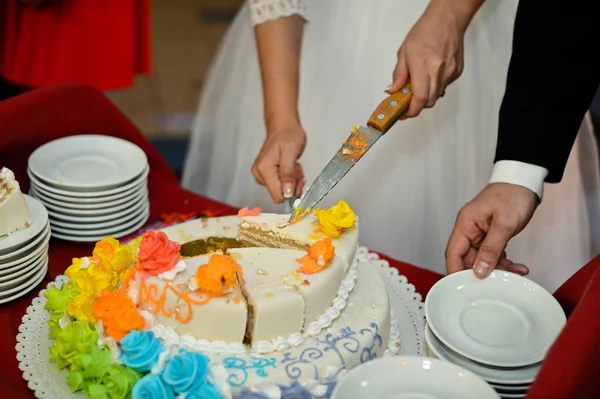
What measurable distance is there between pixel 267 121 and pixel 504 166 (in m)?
0.81

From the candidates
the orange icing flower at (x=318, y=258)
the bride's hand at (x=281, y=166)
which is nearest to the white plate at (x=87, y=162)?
the bride's hand at (x=281, y=166)

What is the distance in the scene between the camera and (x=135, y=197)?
1.98 m

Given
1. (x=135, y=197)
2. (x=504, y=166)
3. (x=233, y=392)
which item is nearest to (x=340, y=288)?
(x=233, y=392)

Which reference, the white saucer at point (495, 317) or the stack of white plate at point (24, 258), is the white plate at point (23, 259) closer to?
the stack of white plate at point (24, 258)

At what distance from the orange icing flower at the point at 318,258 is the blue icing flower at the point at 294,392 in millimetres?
249

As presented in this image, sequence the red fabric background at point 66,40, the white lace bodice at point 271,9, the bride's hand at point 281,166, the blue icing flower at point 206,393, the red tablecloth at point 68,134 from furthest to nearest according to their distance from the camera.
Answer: the red fabric background at point 66,40
the white lace bodice at point 271,9
the bride's hand at point 281,166
the red tablecloth at point 68,134
the blue icing flower at point 206,393

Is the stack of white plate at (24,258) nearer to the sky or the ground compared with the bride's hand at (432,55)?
nearer to the ground

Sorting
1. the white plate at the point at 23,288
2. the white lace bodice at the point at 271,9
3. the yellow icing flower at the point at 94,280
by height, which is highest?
the white lace bodice at the point at 271,9

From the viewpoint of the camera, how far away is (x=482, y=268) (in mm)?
1563

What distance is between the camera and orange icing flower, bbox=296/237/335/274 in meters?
1.47

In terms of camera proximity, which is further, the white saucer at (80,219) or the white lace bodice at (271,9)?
the white lace bodice at (271,9)

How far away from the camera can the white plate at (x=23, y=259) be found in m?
1.59

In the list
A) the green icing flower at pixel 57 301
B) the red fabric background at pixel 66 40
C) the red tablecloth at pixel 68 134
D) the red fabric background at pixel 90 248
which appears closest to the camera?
the red fabric background at pixel 90 248

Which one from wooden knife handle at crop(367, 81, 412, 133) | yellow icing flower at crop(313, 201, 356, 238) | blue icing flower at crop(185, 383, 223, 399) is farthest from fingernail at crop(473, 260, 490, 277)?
blue icing flower at crop(185, 383, 223, 399)
